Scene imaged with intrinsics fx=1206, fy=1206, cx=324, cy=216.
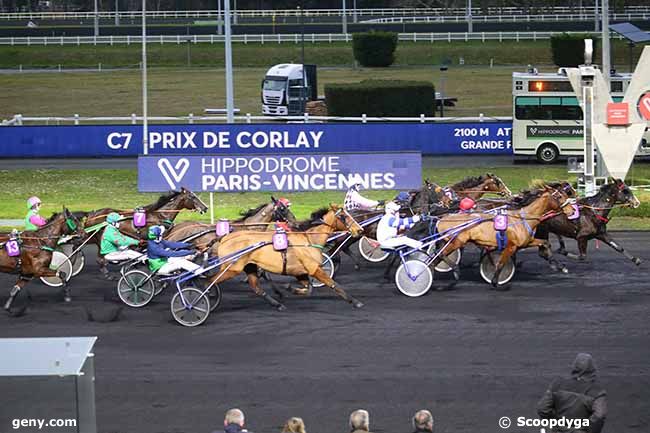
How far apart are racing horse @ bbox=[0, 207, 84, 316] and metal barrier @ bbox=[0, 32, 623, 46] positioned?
53124mm

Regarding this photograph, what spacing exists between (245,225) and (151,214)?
211cm

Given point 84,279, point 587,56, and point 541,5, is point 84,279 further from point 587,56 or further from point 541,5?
point 541,5

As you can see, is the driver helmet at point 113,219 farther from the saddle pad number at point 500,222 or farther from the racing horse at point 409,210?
the saddle pad number at point 500,222

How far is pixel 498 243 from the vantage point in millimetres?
18000

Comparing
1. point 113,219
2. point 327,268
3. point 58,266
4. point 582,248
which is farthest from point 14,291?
point 582,248

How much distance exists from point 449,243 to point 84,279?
599 cm

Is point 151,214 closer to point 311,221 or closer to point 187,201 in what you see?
point 187,201

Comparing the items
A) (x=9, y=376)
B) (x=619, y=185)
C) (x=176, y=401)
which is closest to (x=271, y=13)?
(x=619, y=185)

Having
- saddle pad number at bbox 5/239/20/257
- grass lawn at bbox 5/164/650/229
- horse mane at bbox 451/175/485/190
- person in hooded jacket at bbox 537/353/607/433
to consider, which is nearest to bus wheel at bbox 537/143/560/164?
grass lawn at bbox 5/164/650/229

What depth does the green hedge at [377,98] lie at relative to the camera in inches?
1666

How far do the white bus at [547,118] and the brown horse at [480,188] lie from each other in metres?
12.4

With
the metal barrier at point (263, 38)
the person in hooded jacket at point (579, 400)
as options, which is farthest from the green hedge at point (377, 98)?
the person in hooded jacket at point (579, 400)

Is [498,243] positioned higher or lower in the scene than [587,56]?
lower

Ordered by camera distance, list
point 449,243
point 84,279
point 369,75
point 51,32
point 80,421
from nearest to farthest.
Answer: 1. point 80,421
2. point 449,243
3. point 84,279
4. point 369,75
5. point 51,32
